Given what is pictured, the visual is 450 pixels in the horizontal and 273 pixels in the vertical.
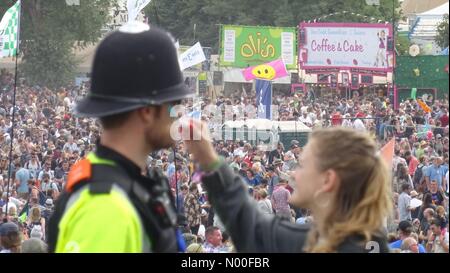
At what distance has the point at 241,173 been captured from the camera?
1592 centimetres

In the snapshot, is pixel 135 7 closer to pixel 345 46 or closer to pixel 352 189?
pixel 345 46

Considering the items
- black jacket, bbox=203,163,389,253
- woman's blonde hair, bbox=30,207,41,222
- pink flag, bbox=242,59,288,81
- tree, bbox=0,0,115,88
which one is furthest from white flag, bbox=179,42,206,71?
tree, bbox=0,0,115,88

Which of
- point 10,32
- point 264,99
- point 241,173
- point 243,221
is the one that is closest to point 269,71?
point 264,99

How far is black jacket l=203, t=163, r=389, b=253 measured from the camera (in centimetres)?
299

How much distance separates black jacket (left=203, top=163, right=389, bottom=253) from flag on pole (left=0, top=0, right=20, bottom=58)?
16.4 metres

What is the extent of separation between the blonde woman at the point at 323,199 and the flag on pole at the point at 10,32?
53.7ft

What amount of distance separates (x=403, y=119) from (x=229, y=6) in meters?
37.5

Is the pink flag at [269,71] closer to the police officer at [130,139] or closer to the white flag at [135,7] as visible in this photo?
the white flag at [135,7]

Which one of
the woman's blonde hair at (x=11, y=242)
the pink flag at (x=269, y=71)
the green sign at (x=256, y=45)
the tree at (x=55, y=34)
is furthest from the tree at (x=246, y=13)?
the woman's blonde hair at (x=11, y=242)

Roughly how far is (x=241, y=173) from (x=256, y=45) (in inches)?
773

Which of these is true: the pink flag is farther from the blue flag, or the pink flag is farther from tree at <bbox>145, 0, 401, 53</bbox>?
tree at <bbox>145, 0, 401, 53</bbox>

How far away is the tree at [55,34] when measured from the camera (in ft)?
155
